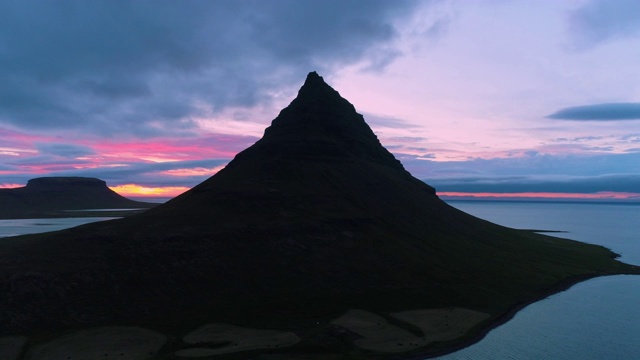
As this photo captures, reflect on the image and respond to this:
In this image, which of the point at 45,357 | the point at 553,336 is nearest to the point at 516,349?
the point at 553,336

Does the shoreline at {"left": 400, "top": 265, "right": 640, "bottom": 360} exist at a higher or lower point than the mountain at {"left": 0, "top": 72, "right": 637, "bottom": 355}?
lower

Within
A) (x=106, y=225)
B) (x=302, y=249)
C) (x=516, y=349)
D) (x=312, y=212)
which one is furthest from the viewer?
(x=312, y=212)

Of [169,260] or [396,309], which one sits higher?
[169,260]

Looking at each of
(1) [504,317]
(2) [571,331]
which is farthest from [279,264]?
(2) [571,331]

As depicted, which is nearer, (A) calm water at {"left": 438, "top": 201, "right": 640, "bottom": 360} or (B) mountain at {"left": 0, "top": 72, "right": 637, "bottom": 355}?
(A) calm water at {"left": 438, "top": 201, "right": 640, "bottom": 360}

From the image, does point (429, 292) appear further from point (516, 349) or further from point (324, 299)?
point (516, 349)

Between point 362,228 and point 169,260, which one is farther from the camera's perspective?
point 362,228

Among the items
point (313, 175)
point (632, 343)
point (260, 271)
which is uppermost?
point (313, 175)
